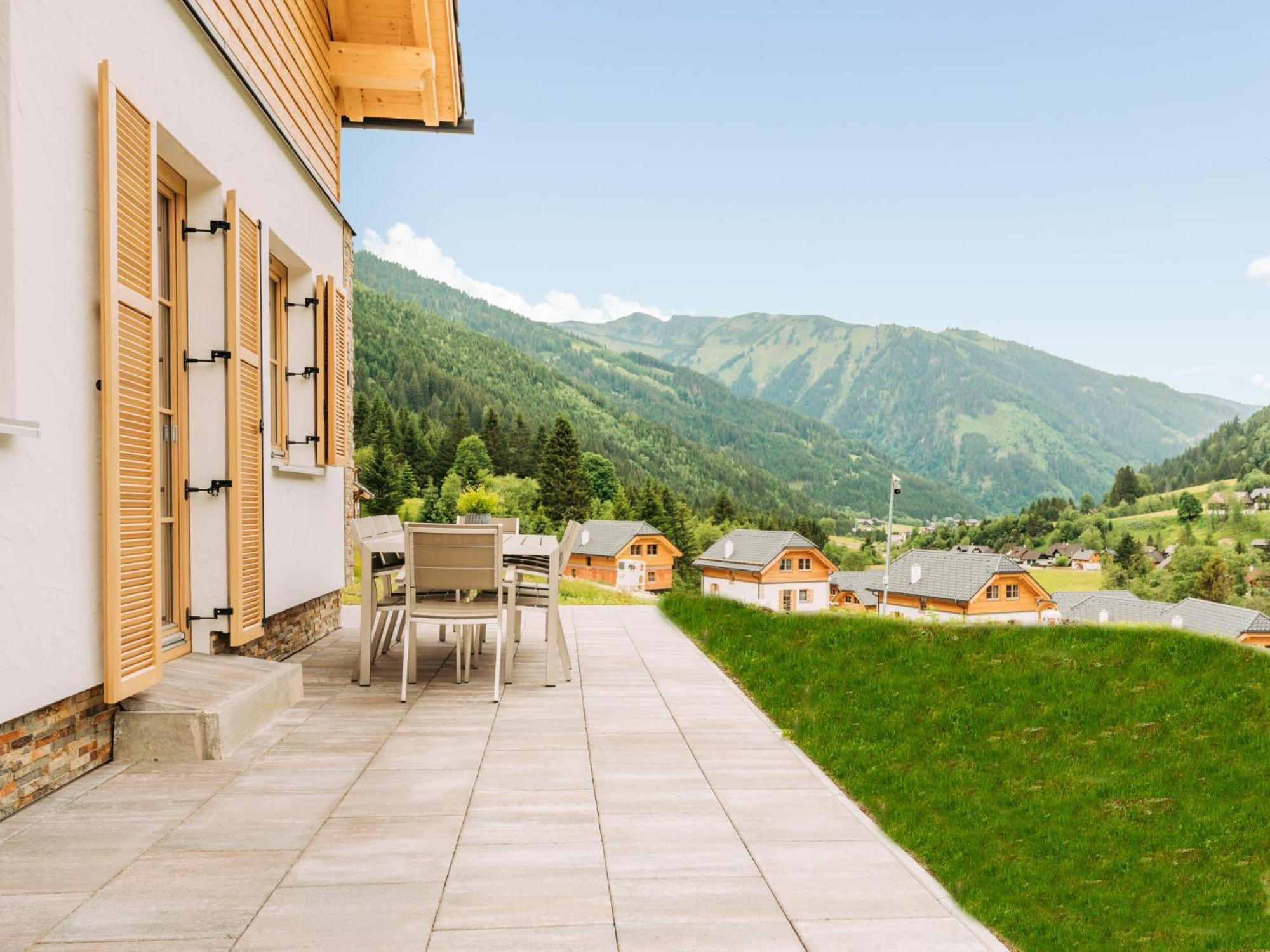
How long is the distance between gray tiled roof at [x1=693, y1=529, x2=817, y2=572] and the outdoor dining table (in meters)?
33.6

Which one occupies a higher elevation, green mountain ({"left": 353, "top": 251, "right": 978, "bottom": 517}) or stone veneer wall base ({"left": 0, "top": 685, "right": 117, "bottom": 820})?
green mountain ({"left": 353, "top": 251, "right": 978, "bottom": 517})

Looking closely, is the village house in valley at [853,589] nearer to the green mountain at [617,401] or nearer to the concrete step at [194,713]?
the green mountain at [617,401]

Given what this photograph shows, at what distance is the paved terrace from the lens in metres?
2.09

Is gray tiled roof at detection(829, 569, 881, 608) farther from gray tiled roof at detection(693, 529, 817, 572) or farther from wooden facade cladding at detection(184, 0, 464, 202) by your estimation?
wooden facade cladding at detection(184, 0, 464, 202)

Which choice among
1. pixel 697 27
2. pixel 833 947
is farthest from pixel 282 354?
pixel 697 27

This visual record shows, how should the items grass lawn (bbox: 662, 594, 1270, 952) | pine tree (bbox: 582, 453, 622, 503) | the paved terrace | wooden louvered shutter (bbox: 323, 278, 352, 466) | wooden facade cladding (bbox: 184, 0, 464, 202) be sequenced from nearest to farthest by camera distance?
the paved terrace, grass lawn (bbox: 662, 594, 1270, 952), wooden facade cladding (bbox: 184, 0, 464, 202), wooden louvered shutter (bbox: 323, 278, 352, 466), pine tree (bbox: 582, 453, 622, 503)

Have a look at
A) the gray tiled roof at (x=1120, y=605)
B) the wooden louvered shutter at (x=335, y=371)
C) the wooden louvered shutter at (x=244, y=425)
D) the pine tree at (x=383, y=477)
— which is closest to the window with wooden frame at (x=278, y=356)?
the wooden louvered shutter at (x=335, y=371)

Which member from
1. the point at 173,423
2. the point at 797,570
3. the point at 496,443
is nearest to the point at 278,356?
the point at 173,423

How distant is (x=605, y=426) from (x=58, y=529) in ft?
246

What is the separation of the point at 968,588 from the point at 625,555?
1567 centimetres

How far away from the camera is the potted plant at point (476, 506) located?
577 cm

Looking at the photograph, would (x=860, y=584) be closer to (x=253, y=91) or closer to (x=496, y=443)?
(x=496, y=443)

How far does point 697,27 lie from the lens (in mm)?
90688

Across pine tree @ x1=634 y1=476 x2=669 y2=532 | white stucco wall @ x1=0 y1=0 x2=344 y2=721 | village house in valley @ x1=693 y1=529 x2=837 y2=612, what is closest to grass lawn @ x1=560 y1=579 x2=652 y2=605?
white stucco wall @ x1=0 y1=0 x2=344 y2=721
